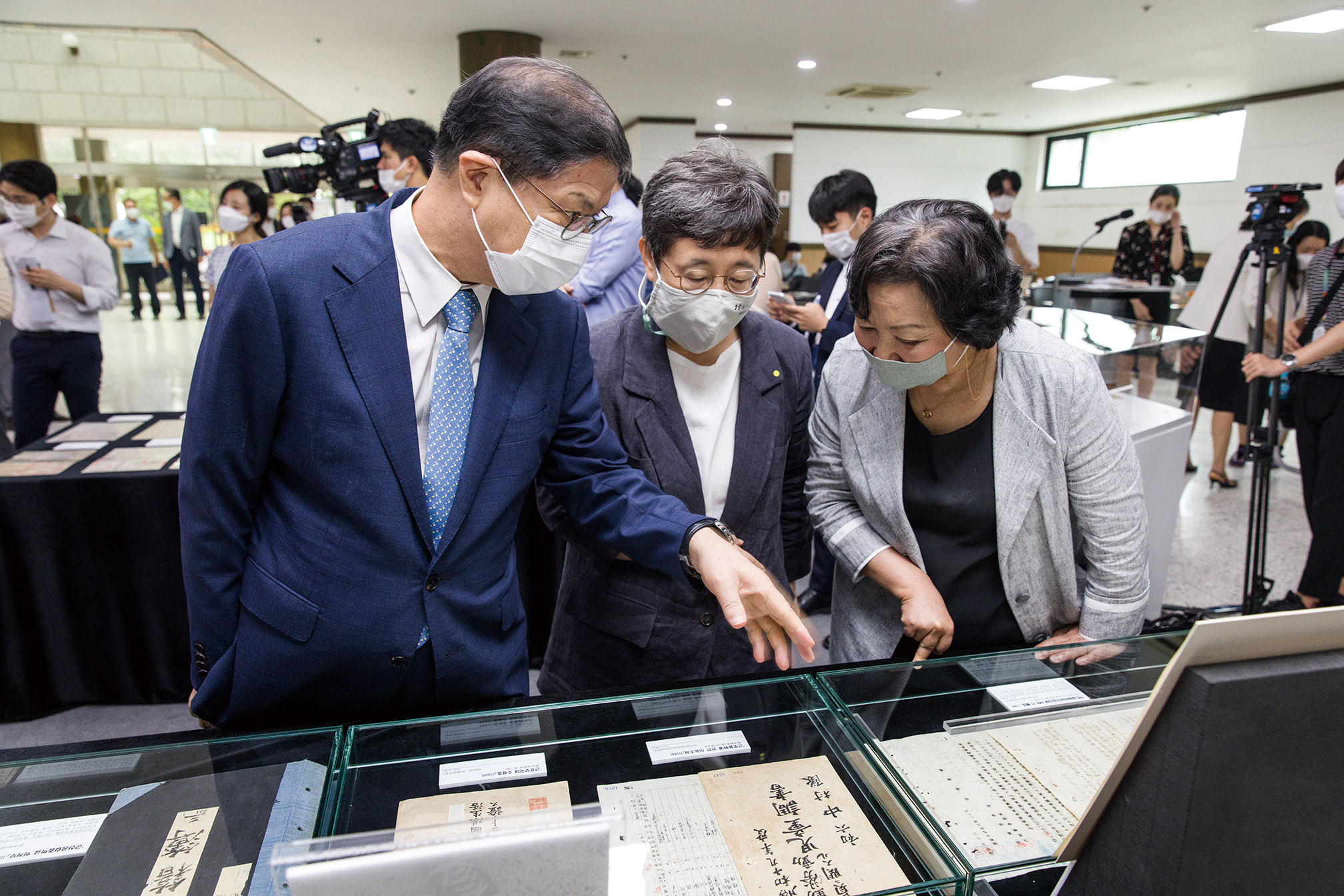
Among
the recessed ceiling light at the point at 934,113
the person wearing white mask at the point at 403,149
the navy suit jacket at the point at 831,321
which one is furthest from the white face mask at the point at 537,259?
the recessed ceiling light at the point at 934,113

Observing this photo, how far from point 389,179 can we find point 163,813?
3207 millimetres

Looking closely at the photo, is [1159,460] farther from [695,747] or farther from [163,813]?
[163,813]

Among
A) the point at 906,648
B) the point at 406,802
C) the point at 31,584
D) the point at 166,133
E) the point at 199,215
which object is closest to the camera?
the point at 406,802

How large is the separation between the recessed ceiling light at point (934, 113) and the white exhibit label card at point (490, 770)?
46.3 ft

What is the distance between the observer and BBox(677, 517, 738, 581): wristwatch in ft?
3.92

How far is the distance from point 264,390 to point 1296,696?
1.12 metres

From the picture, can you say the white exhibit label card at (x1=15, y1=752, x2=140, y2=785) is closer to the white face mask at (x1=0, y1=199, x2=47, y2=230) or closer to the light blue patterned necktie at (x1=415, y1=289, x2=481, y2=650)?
the light blue patterned necktie at (x1=415, y1=289, x2=481, y2=650)

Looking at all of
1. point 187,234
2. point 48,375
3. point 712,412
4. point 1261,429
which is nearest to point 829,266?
point 1261,429

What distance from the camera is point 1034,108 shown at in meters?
12.8

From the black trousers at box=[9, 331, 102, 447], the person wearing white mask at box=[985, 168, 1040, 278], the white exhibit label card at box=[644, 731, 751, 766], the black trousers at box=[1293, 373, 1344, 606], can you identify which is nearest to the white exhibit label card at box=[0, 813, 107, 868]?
the white exhibit label card at box=[644, 731, 751, 766]

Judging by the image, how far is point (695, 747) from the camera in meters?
1.06

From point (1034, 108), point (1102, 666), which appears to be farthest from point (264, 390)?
point (1034, 108)

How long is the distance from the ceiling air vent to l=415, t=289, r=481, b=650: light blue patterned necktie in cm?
1137

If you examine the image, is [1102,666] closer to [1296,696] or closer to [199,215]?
[1296,696]
